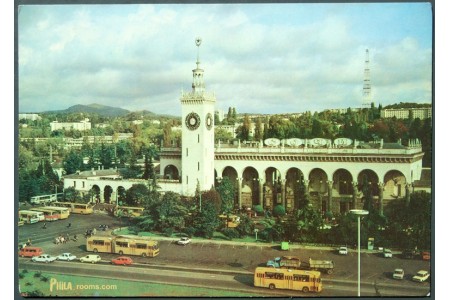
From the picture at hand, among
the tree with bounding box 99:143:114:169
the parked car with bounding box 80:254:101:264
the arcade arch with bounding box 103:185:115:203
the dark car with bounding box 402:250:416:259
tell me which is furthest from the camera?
the arcade arch with bounding box 103:185:115:203

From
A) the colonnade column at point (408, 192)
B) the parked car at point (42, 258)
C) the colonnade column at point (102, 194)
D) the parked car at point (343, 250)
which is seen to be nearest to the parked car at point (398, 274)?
the parked car at point (343, 250)

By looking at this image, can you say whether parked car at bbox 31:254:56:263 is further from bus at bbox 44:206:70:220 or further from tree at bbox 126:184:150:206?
tree at bbox 126:184:150:206

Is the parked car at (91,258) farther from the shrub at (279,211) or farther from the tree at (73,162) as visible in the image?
the shrub at (279,211)

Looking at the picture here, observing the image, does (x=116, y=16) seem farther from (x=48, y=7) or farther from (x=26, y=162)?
(x=26, y=162)

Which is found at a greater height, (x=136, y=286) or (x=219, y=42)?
(x=219, y=42)

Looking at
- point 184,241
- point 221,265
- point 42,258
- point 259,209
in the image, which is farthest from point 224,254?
point 42,258

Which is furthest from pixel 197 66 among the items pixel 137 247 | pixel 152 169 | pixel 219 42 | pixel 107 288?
pixel 107 288

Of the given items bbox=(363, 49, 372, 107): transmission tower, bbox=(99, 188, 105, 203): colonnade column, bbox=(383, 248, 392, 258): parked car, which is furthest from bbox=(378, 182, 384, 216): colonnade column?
bbox=(99, 188, 105, 203): colonnade column
